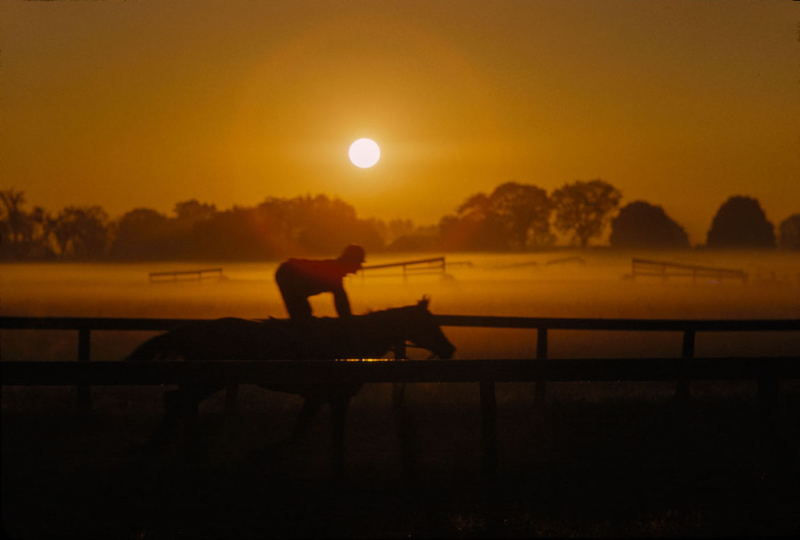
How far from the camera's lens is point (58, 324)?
7.42 metres

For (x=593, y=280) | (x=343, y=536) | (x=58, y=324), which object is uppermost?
(x=58, y=324)

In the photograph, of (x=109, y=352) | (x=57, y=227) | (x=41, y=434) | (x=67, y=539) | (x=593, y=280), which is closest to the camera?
(x=67, y=539)

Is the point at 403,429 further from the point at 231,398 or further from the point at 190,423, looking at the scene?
the point at 190,423

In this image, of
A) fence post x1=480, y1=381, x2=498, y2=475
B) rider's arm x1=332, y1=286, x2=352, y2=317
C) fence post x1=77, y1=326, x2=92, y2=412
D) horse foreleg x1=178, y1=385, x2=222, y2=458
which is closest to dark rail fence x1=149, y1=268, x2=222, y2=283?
fence post x1=77, y1=326, x2=92, y2=412

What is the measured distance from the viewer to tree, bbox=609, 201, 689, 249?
6694 cm

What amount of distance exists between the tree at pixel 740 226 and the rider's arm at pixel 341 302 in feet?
210

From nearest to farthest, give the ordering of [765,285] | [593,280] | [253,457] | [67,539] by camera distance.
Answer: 1. [67,539]
2. [253,457]
3. [765,285]
4. [593,280]

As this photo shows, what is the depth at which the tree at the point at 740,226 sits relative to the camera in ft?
210

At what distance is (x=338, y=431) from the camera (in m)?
5.25

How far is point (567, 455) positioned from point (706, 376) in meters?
2.29

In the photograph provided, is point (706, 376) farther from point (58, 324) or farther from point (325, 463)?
point (58, 324)

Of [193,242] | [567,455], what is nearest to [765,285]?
[193,242]

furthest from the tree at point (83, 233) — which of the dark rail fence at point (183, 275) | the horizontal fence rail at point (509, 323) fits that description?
the horizontal fence rail at point (509, 323)

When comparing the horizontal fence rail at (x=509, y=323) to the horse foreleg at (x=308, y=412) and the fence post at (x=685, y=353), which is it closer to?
the fence post at (x=685, y=353)
